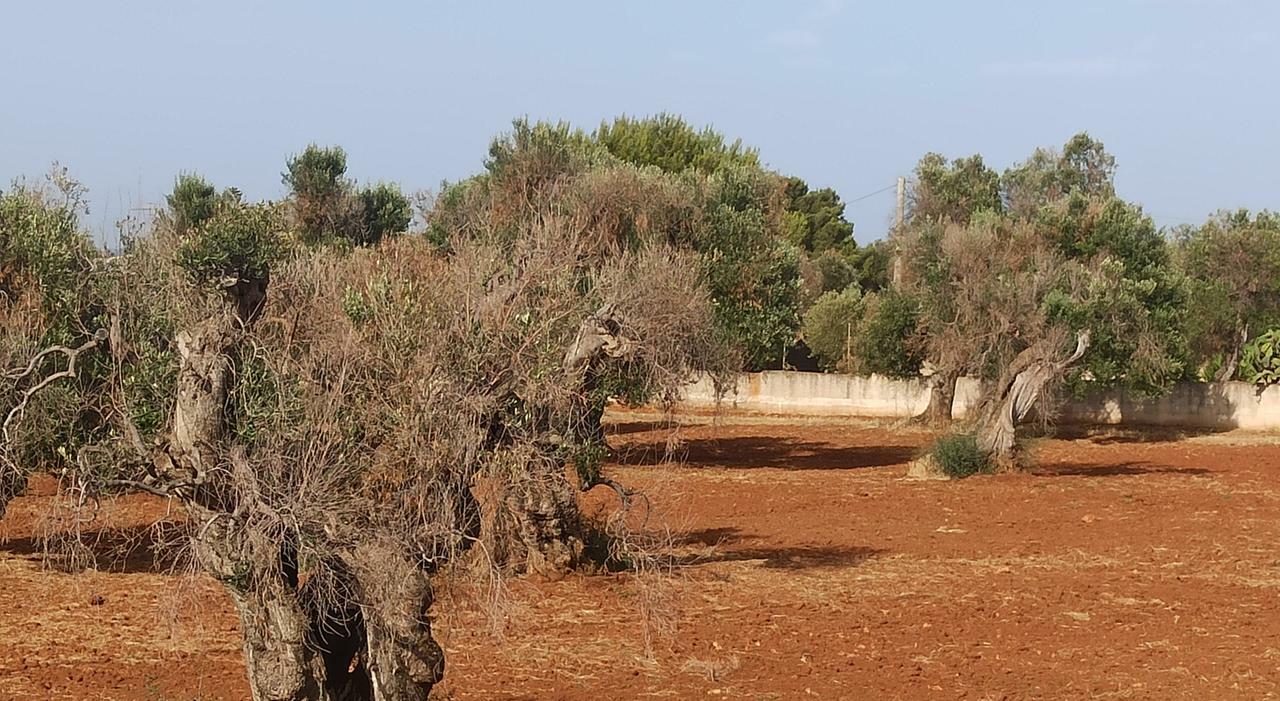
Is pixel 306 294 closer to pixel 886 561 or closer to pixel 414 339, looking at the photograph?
pixel 414 339

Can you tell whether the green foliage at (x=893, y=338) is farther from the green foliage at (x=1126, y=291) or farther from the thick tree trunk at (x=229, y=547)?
the thick tree trunk at (x=229, y=547)

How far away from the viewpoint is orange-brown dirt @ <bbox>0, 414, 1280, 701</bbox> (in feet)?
37.5

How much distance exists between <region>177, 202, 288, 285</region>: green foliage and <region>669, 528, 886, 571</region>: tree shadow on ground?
8.01 m

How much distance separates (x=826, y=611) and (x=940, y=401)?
24.4m

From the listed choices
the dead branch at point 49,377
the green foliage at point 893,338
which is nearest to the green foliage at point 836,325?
the green foliage at point 893,338

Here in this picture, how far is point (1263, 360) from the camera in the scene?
38.8 metres

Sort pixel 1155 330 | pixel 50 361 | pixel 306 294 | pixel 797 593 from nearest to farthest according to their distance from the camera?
pixel 306 294, pixel 50 361, pixel 797 593, pixel 1155 330

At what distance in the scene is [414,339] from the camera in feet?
28.8

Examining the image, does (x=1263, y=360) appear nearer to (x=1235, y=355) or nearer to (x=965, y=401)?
(x=1235, y=355)

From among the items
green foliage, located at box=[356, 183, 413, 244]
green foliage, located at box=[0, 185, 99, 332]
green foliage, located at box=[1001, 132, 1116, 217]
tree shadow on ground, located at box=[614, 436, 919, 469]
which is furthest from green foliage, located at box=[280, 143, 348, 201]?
green foliage, located at box=[1001, 132, 1116, 217]

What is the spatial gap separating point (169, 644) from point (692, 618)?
16.6 ft

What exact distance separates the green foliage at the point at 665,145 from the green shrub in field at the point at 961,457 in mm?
26415

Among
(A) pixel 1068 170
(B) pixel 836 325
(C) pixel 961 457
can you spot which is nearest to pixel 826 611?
(C) pixel 961 457

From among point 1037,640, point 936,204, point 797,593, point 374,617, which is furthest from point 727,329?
point 936,204
